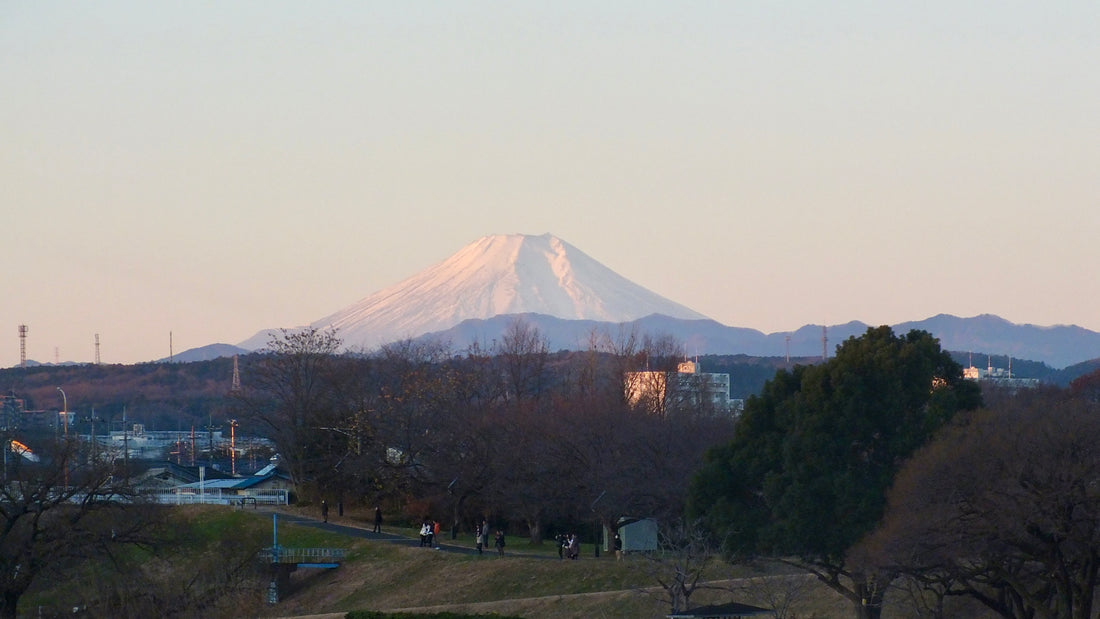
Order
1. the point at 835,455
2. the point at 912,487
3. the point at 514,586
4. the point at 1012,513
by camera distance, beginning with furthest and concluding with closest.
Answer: the point at 514,586 < the point at 835,455 < the point at 912,487 < the point at 1012,513

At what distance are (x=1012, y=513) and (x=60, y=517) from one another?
2615cm

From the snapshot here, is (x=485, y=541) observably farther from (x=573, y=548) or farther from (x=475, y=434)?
(x=475, y=434)

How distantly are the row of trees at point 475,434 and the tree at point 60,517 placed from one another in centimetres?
1468

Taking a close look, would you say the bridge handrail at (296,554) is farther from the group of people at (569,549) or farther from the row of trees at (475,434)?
the group of people at (569,549)

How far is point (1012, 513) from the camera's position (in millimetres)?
26812

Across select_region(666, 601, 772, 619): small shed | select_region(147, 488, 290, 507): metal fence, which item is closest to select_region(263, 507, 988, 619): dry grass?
select_region(666, 601, 772, 619): small shed

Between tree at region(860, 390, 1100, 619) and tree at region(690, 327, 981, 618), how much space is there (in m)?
3.59

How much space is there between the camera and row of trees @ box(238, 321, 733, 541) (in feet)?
163

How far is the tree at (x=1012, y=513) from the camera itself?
88.6ft

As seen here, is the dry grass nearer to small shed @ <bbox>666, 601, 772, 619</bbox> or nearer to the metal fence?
small shed @ <bbox>666, 601, 772, 619</bbox>

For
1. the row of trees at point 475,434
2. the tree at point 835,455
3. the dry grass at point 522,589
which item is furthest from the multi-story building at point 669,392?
the tree at point 835,455

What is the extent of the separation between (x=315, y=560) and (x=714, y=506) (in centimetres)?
1960

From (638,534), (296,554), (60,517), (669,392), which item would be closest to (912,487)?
(638,534)

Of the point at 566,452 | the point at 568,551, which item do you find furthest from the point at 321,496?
the point at 568,551
